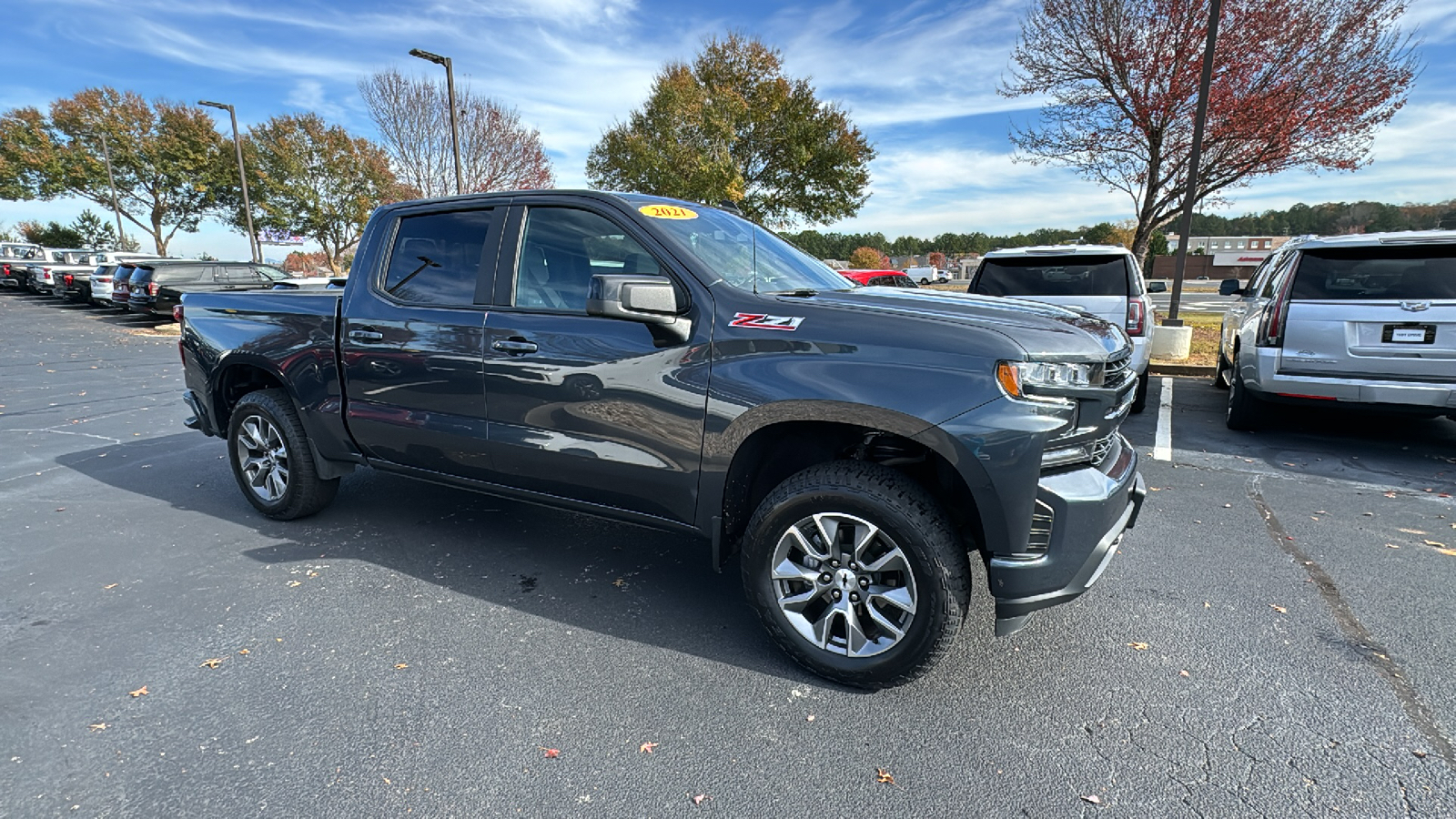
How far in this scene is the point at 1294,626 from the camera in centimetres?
305

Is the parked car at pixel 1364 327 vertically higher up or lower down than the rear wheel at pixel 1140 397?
higher up

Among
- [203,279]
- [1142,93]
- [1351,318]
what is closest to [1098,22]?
[1142,93]

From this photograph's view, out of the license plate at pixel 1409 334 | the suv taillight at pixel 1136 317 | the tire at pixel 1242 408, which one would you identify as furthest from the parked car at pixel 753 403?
the tire at pixel 1242 408

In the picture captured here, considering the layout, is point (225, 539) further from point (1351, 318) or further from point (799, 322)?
point (1351, 318)

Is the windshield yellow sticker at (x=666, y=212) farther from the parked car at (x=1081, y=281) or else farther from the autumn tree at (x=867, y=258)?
the autumn tree at (x=867, y=258)

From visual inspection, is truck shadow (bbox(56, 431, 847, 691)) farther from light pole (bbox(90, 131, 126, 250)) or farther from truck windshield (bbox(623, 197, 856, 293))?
light pole (bbox(90, 131, 126, 250))

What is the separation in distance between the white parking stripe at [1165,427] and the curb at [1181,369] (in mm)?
853

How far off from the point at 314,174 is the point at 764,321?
3257 cm

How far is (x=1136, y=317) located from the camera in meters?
6.65

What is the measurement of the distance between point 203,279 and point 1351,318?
71.6ft

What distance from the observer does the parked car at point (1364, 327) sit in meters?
5.20

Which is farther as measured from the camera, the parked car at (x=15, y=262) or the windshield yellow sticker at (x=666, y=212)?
the parked car at (x=15, y=262)

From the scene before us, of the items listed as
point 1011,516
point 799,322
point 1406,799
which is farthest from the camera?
point 799,322

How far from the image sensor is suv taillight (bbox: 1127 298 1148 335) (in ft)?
21.8
